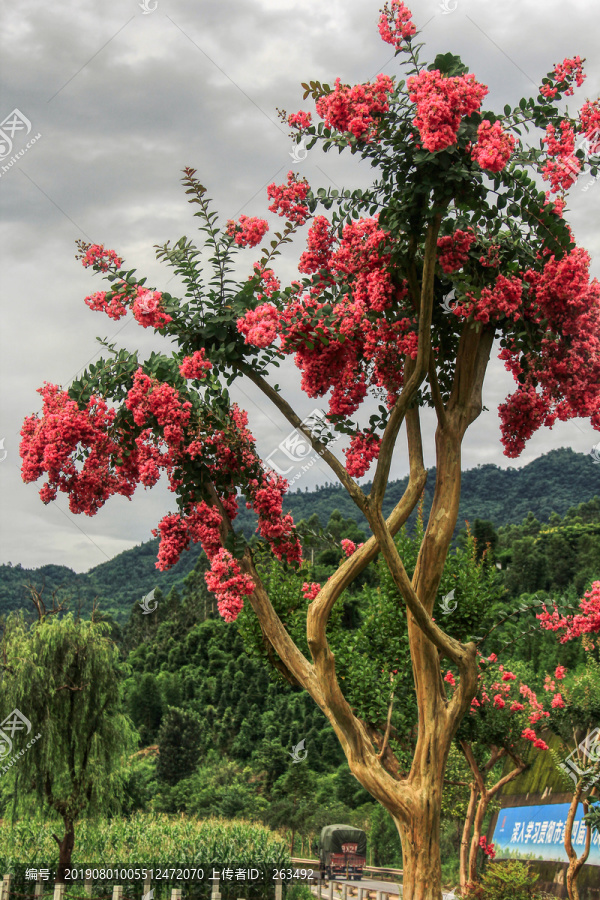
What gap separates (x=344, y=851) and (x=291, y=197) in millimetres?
22849

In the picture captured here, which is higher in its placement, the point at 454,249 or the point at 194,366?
the point at 454,249

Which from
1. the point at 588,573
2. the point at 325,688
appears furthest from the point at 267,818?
the point at 325,688

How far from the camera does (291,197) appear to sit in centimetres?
678

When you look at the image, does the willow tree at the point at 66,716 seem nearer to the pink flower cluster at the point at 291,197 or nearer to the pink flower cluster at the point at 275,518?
the pink flower cluster at the point at 275,518

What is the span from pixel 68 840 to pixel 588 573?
35.2m

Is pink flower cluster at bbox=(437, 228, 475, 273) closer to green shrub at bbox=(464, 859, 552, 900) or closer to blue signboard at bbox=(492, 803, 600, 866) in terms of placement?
green shrub at bbox=(464, 859, 552, 900)

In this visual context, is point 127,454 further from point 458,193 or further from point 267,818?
point 267,818

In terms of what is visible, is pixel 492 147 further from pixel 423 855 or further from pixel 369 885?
pixel 369 885

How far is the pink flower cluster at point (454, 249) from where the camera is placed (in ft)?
19.4

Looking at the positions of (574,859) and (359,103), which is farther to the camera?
(574,859)

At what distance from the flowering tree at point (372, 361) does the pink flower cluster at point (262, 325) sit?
2 cm

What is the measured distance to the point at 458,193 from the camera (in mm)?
5344

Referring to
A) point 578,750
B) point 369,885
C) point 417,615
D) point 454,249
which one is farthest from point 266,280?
point 369,885

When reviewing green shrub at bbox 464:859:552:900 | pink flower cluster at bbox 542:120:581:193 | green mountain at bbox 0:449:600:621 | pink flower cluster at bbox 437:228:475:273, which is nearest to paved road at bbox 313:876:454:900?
green shrub at bbox 464:859:552:900
